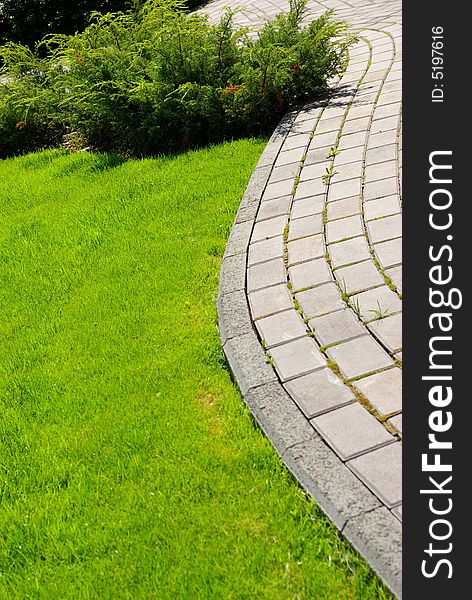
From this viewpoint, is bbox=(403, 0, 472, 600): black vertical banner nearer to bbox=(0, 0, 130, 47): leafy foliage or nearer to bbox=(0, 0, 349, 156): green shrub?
bbox=(0, 0, 349, 156): green shrub

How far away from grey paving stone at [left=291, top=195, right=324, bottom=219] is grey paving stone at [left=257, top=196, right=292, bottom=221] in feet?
Answer: 0.19

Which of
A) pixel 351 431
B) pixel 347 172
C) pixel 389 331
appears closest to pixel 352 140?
pixel 347 172

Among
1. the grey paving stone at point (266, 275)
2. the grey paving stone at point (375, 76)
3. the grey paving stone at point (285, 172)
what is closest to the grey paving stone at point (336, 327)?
the grey paving stone at point (266, 275)

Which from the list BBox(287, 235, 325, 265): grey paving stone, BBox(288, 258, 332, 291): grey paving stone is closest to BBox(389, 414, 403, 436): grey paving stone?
BBox(288, 258, 332, 291): grey paving stone

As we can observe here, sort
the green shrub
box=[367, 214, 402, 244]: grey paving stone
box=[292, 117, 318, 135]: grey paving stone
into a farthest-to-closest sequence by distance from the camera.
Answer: the green shrub → box=[292, 117, 318, 135]: grey paving stone → box=[367, 214, 402, 244]: grey paving stone

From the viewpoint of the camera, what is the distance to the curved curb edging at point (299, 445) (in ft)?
9.12

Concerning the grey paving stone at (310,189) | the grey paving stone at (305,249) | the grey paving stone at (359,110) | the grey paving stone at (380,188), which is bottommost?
the grey paving stone at (305,249)

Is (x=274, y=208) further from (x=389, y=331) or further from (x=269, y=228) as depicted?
(x=389, y=331)

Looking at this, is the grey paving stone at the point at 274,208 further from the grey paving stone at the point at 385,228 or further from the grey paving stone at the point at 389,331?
the grey paving stone at the point at 389,331

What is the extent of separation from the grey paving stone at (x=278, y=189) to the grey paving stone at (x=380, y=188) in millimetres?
586

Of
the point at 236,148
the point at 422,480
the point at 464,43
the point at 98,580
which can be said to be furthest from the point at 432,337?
the point at 236,148

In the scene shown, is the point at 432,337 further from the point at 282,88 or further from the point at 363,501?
the point at 282,88

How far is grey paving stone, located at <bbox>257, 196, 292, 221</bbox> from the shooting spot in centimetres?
538

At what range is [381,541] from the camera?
2.77 meters
